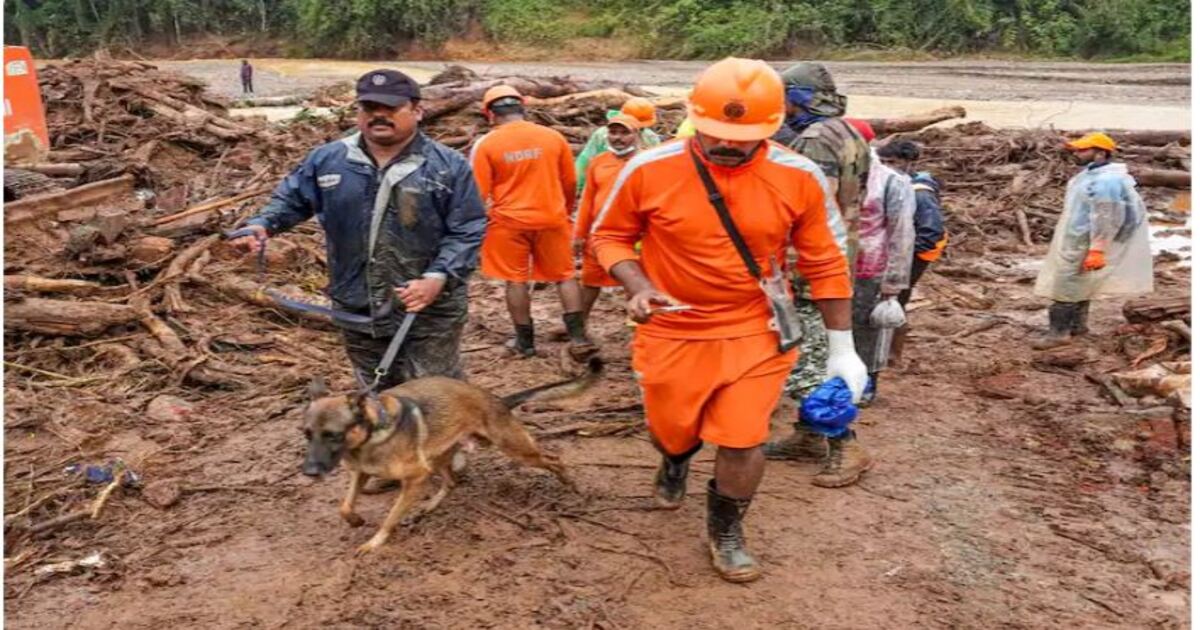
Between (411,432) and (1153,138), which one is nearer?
(411,432)

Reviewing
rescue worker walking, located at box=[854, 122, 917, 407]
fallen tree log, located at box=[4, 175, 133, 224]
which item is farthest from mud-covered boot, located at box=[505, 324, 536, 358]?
fallen tree log, located at box=[4, 175, 133, 224]

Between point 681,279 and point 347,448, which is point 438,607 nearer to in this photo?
point 347,448

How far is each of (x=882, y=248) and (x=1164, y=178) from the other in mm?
10504

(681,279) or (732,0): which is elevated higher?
(732,0)

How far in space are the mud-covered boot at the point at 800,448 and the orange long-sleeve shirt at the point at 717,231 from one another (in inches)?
64.5

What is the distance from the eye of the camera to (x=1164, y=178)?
14516mm

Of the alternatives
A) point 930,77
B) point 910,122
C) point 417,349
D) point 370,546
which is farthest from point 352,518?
point 930,77

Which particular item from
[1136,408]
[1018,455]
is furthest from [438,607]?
[1136,408]

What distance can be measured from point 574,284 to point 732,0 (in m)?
38.6

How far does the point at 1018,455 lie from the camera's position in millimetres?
5965

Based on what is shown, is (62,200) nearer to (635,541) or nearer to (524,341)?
(524,341)

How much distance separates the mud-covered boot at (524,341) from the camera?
25.7ft

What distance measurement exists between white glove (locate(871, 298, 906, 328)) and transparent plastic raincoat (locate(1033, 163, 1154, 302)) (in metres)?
2.72

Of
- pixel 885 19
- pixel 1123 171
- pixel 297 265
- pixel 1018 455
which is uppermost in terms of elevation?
pixel 885 19
